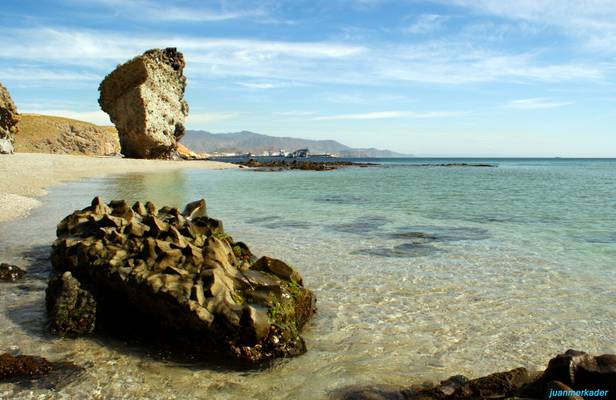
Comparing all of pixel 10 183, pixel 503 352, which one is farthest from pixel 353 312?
pixel 10 183

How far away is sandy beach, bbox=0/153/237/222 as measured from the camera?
2063cm

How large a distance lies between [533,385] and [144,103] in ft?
229

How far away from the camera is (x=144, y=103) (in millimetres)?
67562

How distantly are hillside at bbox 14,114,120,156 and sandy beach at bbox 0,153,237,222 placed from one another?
42.1m

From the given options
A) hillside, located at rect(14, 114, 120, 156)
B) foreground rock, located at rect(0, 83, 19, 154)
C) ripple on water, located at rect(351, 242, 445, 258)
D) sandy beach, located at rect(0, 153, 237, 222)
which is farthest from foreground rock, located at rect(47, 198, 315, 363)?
hillside, located at rect(14, 114, 120, 156)

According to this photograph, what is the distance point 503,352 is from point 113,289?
6.08 m

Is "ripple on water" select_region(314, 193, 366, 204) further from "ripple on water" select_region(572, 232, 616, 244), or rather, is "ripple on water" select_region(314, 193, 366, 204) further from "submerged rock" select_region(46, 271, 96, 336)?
"submerged rock" select_region(46, 271, 96, 336)

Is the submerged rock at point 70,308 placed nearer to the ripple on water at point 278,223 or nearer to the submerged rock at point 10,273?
the submerged rock at point 10,273

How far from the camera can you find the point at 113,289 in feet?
24.7

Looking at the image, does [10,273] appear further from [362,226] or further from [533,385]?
[362,226]

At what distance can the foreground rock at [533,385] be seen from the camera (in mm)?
4523

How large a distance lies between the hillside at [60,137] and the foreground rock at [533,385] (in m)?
99.9

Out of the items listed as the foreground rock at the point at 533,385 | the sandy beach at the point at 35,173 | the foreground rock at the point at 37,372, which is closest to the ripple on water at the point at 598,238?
the foreground rock at the point at 533,385

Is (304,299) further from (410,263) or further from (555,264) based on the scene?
(555,264)
